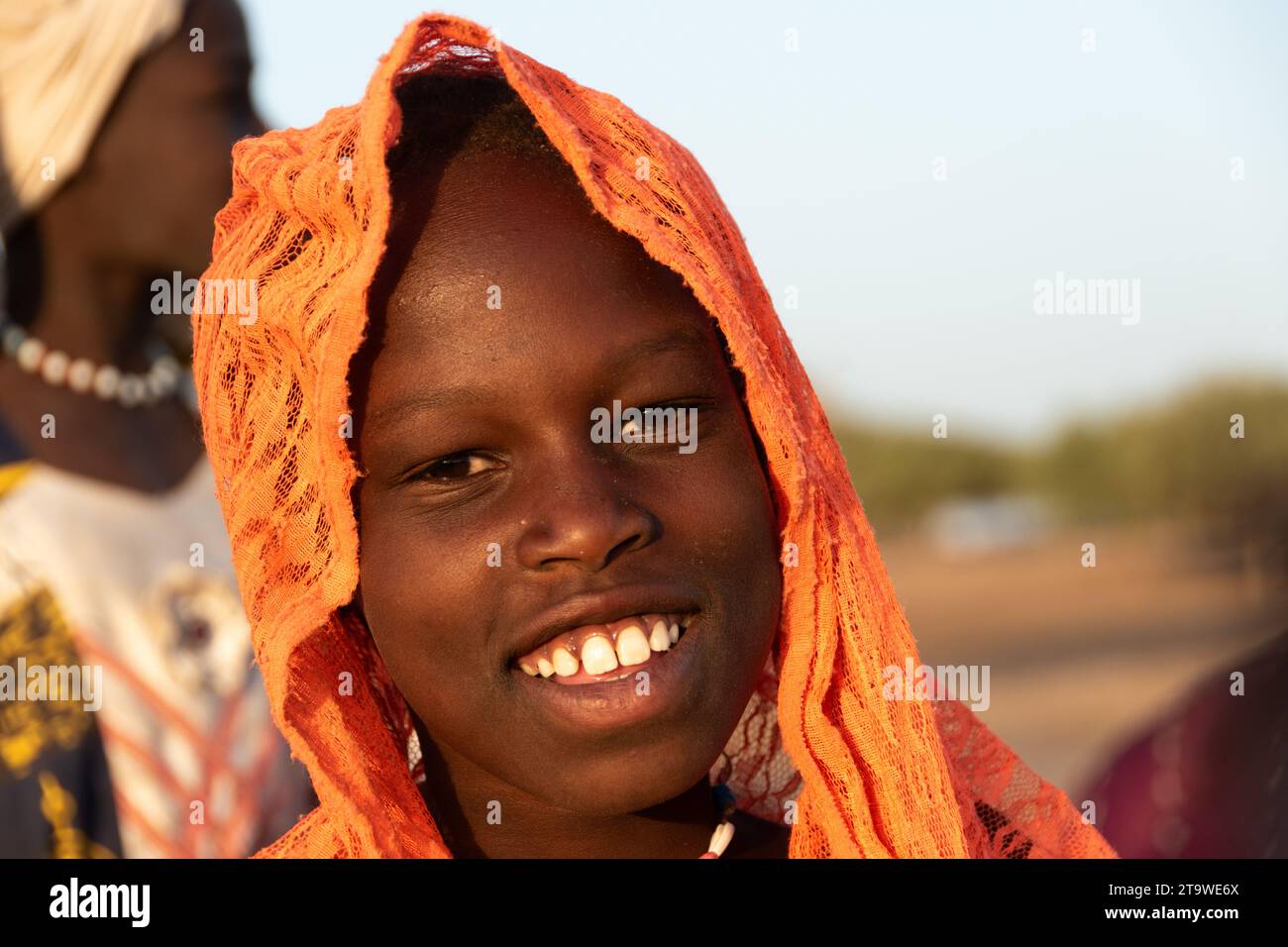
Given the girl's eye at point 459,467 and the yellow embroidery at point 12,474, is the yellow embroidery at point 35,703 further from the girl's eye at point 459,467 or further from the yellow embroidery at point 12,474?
the girl's eye at point 459,467

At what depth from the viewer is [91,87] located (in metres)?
3.15

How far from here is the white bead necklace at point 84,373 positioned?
314 cm

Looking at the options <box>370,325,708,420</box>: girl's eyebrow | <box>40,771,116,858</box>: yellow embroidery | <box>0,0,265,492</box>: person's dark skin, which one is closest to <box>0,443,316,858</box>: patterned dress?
<box>40,771,116,858</box>: yellow embroidery

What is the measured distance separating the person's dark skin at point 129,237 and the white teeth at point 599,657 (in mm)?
1718

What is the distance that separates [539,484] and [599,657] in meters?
0.20

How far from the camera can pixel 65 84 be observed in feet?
10.3

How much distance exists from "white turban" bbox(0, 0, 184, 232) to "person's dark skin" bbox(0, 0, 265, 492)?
33 millimetres

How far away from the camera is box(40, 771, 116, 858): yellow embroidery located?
2.74m

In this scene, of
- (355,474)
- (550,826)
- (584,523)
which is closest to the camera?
(584,523)

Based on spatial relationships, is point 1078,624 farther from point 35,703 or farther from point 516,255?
point 516,255

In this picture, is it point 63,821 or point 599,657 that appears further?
point 63,821

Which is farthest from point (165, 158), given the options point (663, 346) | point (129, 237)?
point (663, 346)

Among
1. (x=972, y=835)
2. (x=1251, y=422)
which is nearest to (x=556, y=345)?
(x=972, y=835)

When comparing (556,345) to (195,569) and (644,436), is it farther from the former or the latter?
(195,569)
